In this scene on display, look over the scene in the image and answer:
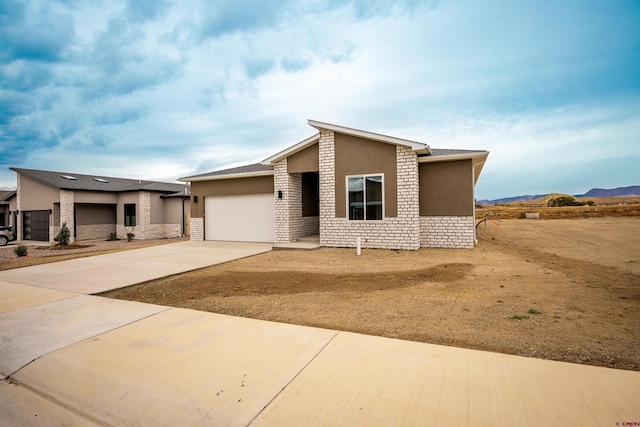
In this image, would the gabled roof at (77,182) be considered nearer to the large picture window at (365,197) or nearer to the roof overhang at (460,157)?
the large picture window at (365,197)

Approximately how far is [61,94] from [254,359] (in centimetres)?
2333

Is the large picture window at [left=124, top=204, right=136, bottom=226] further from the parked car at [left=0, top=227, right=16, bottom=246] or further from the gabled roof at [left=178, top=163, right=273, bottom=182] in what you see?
the parked car at [left=0, top=227, right=16, bottom=246]

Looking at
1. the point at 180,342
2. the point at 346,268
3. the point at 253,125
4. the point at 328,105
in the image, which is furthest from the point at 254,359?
the point at 253,125

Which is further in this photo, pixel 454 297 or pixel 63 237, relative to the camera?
pixel 63 237

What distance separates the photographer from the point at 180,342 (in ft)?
11.3

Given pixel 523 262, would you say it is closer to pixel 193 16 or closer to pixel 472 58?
pixel 472 58

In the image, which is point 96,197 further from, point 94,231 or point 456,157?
point 456,157

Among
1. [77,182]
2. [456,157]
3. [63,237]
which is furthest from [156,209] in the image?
[456,157]

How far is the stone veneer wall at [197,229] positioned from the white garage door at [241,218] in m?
0.26

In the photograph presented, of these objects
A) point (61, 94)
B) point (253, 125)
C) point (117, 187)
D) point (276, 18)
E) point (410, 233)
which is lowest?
point (410, 233)

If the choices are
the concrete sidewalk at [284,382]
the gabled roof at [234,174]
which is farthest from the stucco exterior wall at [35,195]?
the concrete sidewalk at [284,382]

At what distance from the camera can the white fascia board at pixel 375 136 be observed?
10.3 metres

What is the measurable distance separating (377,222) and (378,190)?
1208 mm

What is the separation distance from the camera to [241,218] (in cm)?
1480
